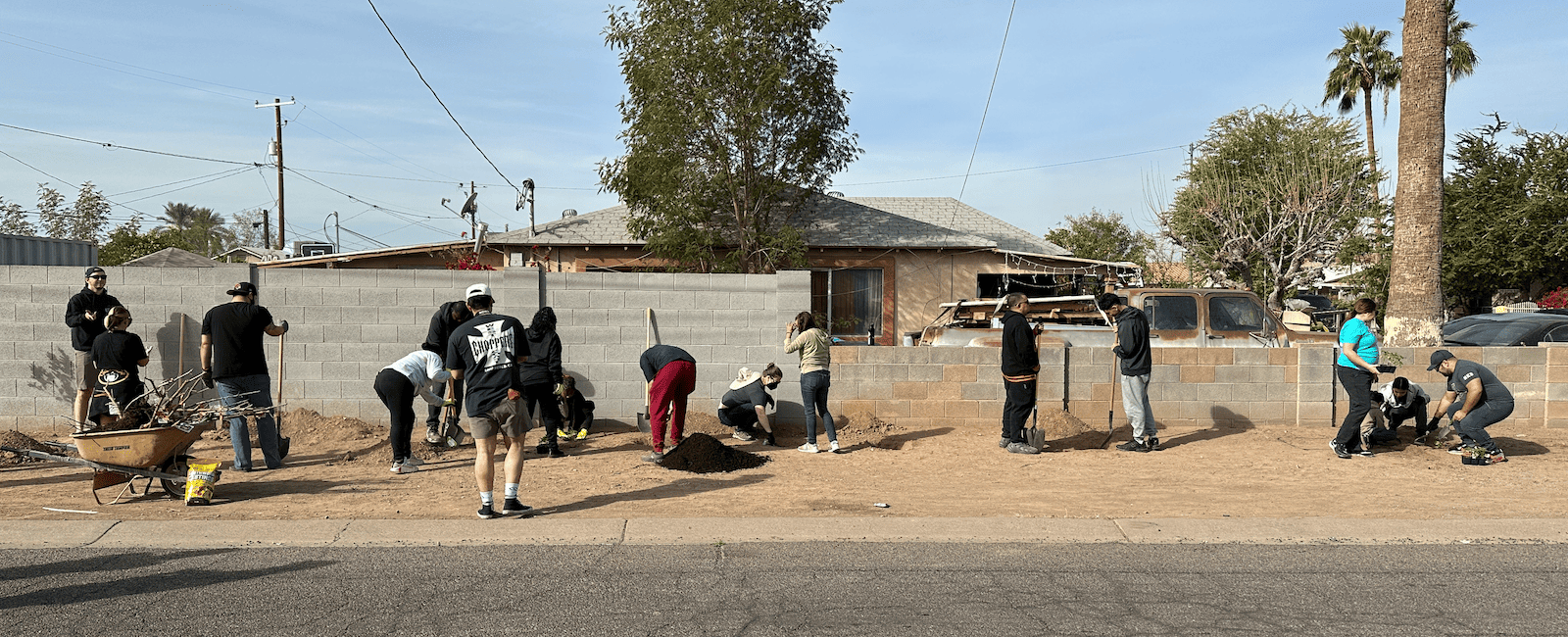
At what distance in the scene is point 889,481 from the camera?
27.0ft

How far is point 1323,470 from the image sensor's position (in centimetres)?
883

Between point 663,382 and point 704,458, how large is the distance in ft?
2.45

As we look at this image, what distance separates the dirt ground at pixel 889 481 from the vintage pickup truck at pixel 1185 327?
→ 1.26 meters

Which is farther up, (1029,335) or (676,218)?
(676,218)

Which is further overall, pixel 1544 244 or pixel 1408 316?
pixel 1544 244

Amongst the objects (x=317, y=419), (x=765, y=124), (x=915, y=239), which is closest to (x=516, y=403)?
(x=317, y=419)

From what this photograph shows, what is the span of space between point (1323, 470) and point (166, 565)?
888 centimetres

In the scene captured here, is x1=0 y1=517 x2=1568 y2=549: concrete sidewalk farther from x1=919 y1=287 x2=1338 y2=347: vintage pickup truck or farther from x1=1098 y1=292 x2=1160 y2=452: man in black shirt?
x1=919 y1=287 x2=1338 y2=347: vintage pickup truck

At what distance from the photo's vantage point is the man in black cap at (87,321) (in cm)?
903

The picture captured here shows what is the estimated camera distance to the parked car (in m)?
15.0

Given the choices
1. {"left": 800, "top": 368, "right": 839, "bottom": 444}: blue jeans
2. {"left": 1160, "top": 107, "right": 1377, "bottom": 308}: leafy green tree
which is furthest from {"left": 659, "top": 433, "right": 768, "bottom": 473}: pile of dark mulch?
{"left": 1160, "top": 107, "right": 1377, "bottom": 308}: leafy green tree

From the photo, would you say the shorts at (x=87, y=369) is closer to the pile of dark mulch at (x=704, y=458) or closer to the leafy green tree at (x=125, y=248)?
the pile of dark mulch at (x=704, y=458)

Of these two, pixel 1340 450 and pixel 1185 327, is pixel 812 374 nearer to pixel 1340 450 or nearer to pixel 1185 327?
pixel 1185 327

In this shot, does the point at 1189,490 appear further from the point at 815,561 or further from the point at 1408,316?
the point at 1408,316
